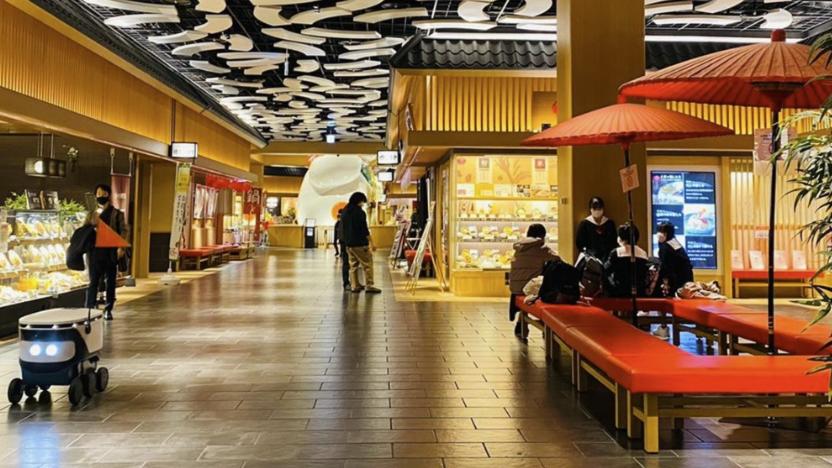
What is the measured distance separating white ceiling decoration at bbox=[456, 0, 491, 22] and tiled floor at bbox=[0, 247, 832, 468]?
14.7 feet

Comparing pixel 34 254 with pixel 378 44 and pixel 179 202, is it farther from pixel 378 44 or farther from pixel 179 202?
pixel 378 44

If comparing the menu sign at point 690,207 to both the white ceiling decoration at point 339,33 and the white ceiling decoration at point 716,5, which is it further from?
the white ceiling decoration at point 339,33

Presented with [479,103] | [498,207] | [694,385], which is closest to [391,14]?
[479,103]

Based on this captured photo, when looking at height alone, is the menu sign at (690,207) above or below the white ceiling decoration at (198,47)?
below

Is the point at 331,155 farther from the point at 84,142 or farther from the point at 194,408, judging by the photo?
the point at 194,408

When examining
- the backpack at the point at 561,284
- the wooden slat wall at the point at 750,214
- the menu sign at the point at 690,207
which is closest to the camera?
the backpack at the point at 561,284

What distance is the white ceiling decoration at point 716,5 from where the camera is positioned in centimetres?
823

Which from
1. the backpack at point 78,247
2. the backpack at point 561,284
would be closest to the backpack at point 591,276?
the backpack at point 561,284

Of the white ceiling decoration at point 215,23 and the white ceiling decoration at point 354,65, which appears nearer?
the white ceiling decoration at point 215,23

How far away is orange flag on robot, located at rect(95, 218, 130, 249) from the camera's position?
6.16 m

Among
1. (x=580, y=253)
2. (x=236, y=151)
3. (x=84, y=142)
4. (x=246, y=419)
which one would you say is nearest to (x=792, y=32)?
(x=580, y=253)

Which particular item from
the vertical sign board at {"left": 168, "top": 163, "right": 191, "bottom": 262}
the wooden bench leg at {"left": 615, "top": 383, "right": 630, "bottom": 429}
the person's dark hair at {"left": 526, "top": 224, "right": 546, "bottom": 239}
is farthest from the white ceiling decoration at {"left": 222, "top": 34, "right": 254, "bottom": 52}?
the wooden bench leg at {"left": 615, "top": 383, "right": 630, "bottom": 429}

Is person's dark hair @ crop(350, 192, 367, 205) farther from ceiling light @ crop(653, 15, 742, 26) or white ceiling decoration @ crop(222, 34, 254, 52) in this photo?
ceiling light @ crop(653, 15, 742, 26)

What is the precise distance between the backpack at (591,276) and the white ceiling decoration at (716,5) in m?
4.68
